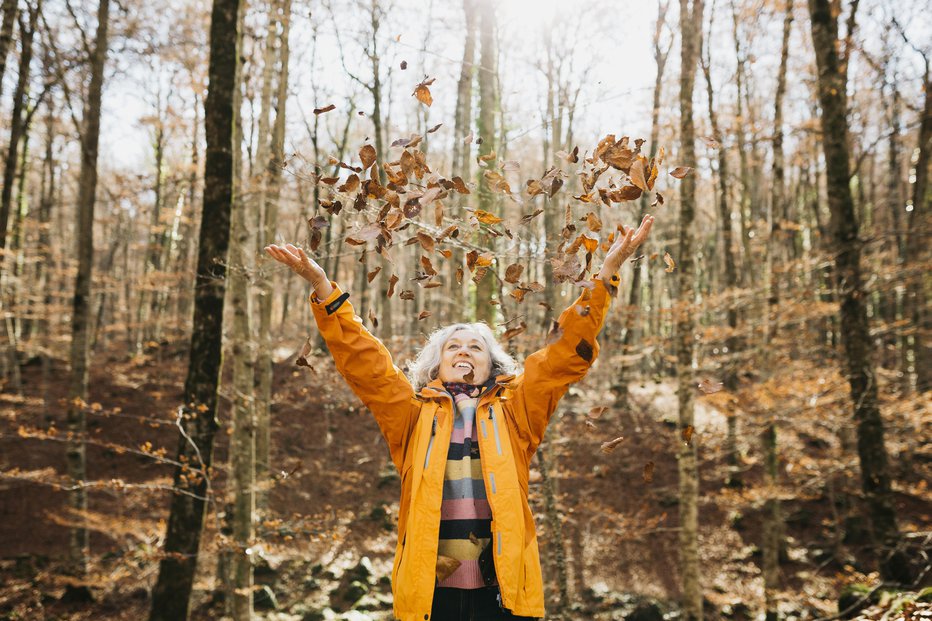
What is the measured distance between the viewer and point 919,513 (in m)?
11.2

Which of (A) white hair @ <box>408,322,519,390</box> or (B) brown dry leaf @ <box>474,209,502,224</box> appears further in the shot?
(B) brown dry leaf @ <box>474,209,502,224</box>

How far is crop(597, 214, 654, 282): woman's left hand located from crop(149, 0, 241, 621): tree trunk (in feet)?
12.5

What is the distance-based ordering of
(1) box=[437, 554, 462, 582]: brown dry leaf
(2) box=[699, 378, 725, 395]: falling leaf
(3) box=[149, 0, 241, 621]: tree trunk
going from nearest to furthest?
(1) box=[437, 554, 462, 582]: brown dry leaf → (2) box=[699, 378, 725, 395]: falling leaf → (3) box=[149, 0, 241, 621]: tree trunk

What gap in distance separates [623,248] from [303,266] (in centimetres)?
132

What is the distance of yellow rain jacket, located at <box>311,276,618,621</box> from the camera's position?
6.93ft

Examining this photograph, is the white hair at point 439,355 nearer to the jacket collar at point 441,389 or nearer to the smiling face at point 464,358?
the smiling face at point 464,358

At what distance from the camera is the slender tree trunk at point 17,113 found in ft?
27.4

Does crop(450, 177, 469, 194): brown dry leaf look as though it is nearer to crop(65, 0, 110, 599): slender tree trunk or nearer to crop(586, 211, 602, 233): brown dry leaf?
crop(586, 211, 602, 233): brown dry leaf

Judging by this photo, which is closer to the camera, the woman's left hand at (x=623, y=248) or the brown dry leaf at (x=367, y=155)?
the woman's left hand at (x=623, y=248)

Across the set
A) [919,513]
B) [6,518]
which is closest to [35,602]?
[6,518]

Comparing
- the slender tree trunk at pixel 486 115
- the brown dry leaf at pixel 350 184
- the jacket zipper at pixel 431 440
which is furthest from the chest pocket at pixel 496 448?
the slender tree trunk at pixel 486 115

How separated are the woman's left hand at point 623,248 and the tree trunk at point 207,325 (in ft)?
12.5

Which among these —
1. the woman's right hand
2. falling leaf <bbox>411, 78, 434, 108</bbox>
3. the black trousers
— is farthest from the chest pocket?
falling leaf <bbox>411, 78, 434, 108</bbox>

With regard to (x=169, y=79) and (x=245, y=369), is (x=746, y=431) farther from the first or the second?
(x=169, y=79)
